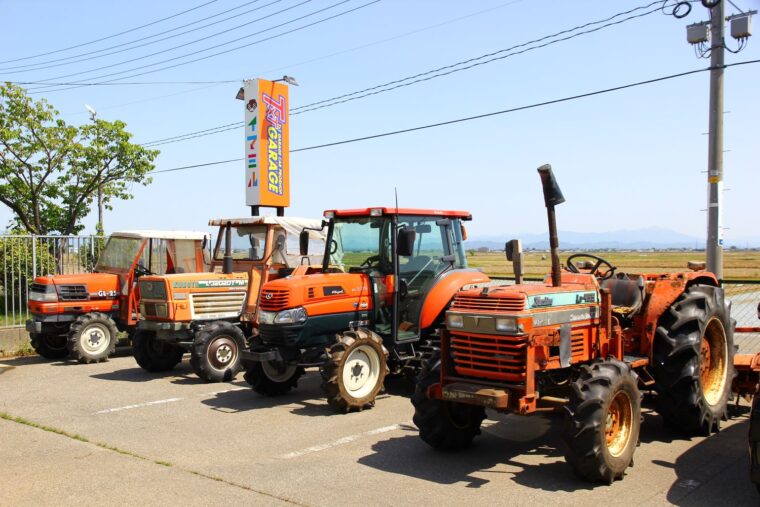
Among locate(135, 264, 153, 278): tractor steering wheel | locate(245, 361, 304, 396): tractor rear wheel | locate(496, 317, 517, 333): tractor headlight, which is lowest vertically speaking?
locate(245, 361, 304, 396): tractor rear wheel

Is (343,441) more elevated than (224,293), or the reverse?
(224,293)

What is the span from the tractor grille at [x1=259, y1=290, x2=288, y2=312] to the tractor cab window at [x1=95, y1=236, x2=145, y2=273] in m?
4.94

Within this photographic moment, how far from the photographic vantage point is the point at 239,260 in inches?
442

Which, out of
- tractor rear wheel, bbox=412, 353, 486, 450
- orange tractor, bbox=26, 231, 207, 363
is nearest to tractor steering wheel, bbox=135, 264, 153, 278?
orange tractor, bbox=26, 231, 207, 363

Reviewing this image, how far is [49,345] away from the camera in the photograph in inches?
501

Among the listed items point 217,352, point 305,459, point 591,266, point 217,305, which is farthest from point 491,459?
point 217,305

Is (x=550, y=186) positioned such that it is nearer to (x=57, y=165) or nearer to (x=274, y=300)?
(x=274, y=300)

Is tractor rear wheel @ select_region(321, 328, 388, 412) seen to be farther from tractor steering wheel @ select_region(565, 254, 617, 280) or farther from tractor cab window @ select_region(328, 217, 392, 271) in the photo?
tractor steering wheel @ select_region(565, 254, 617, 280)

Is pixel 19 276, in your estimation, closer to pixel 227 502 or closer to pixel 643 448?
pixel 227 502

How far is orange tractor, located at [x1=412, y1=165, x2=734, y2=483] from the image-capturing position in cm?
541

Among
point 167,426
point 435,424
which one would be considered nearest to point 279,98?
point 167,426

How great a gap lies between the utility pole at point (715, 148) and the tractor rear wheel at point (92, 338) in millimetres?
9784

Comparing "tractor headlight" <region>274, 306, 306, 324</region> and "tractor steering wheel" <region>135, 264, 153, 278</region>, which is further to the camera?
"tractor steering wheel" <region>135, 264, 153, 278</region>

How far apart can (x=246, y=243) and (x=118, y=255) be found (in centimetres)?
322
